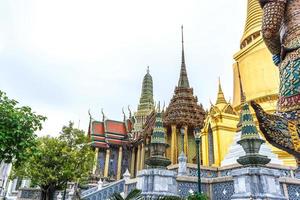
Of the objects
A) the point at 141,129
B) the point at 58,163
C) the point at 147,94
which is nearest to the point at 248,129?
the point at 58,163

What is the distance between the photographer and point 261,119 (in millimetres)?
2115

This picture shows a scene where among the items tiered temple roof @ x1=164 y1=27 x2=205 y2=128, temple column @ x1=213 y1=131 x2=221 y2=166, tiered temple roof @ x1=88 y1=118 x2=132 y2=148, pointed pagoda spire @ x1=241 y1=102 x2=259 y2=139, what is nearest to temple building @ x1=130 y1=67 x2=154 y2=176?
tiered temple roof @ x1=88 y1=118 x2=132 y2=148

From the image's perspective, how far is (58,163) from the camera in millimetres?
13773

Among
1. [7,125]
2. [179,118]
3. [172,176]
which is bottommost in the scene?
[172,176]

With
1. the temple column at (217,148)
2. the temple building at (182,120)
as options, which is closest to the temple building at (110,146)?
the temple building at (182,120)

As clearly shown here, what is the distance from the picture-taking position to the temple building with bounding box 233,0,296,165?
17938 mm

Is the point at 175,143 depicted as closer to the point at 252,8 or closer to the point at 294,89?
the point at 252,8

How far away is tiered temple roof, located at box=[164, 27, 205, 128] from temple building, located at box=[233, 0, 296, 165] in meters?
3.85

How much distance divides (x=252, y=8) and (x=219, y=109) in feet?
28.8

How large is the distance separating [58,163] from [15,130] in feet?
20.7

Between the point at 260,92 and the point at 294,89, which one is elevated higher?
the point at 260,92

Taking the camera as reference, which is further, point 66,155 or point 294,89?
point 66,155

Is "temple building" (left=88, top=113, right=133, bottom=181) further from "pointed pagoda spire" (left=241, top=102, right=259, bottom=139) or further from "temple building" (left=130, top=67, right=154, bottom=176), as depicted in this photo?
"pointed pagoda spire" (left=241, top=102, right=259, bottom=139)

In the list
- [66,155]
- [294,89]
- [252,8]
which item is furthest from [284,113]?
[252,8]
